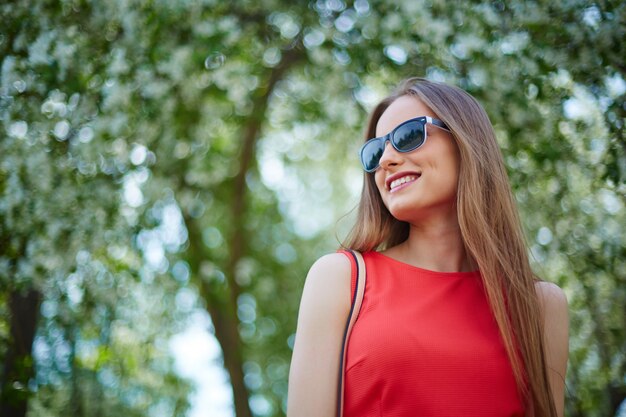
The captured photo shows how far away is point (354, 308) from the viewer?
208cm

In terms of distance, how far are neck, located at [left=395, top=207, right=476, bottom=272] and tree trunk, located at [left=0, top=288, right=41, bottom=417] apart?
254 centimetres

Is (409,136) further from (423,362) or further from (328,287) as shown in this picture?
(423,362)

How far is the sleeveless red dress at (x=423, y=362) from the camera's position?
192cm

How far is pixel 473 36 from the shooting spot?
3.84m

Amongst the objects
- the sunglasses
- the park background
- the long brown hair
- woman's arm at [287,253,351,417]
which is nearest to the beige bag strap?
woman's arm at [287,253,351,417]

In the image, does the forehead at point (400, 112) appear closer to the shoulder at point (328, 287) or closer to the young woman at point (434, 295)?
the young woman at point (434, 295)

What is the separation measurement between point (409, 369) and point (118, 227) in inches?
115

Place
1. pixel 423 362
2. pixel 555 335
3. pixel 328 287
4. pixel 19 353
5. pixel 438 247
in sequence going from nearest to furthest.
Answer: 1. pixel 423 362
2. pixel 328 287
3. pixel 555 335
4. pixel 438 247
5. pixel 19 353

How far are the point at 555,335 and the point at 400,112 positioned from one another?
102 cm

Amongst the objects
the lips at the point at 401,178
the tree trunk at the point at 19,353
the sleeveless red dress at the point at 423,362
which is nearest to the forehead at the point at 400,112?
the lips at the point at 401,178

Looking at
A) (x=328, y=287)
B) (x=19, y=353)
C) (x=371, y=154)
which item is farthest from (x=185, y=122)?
(x=328, y=287)

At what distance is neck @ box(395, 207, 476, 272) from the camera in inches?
91.4

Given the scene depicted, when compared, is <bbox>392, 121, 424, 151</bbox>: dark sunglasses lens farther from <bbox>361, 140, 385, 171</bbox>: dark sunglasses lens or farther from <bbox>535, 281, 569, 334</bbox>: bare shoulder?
<bbox>535, 281, 569, 334</bbox>: bare shoulder

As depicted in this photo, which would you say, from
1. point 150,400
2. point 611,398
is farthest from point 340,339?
point 150,400
